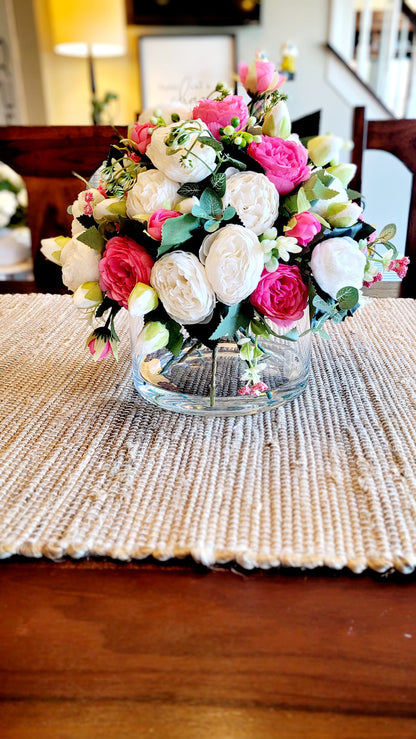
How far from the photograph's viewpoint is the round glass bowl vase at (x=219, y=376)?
0.55 metres

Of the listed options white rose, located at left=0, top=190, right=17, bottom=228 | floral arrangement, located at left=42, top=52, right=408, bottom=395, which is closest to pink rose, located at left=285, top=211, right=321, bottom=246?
floral arrangement, located at left=42, top=52, right=408, bottom=395

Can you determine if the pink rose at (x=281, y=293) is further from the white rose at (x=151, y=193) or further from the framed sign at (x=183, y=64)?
the framed sign at (x=183, y=64)

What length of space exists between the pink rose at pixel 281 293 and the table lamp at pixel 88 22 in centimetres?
282

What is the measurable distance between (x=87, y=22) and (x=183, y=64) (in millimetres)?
731

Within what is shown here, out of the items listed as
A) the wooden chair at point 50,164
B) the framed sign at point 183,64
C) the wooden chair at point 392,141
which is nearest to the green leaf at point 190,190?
the wooden chair at point 50,164

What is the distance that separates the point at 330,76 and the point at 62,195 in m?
2.56

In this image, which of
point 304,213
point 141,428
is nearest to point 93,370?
point 141,428

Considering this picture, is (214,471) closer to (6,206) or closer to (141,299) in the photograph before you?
(141,299)

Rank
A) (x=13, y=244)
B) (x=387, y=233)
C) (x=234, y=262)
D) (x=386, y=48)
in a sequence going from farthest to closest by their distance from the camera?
(x=386, y=48) < (x=13, y=244) < (x=387, y=233) < (x=234, y=262)

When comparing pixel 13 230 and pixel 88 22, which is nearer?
pixel 13 230

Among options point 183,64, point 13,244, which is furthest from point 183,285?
point 183,64

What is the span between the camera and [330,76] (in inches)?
128

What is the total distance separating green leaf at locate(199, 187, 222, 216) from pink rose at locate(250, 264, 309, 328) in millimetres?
68

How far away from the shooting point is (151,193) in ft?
1.60
